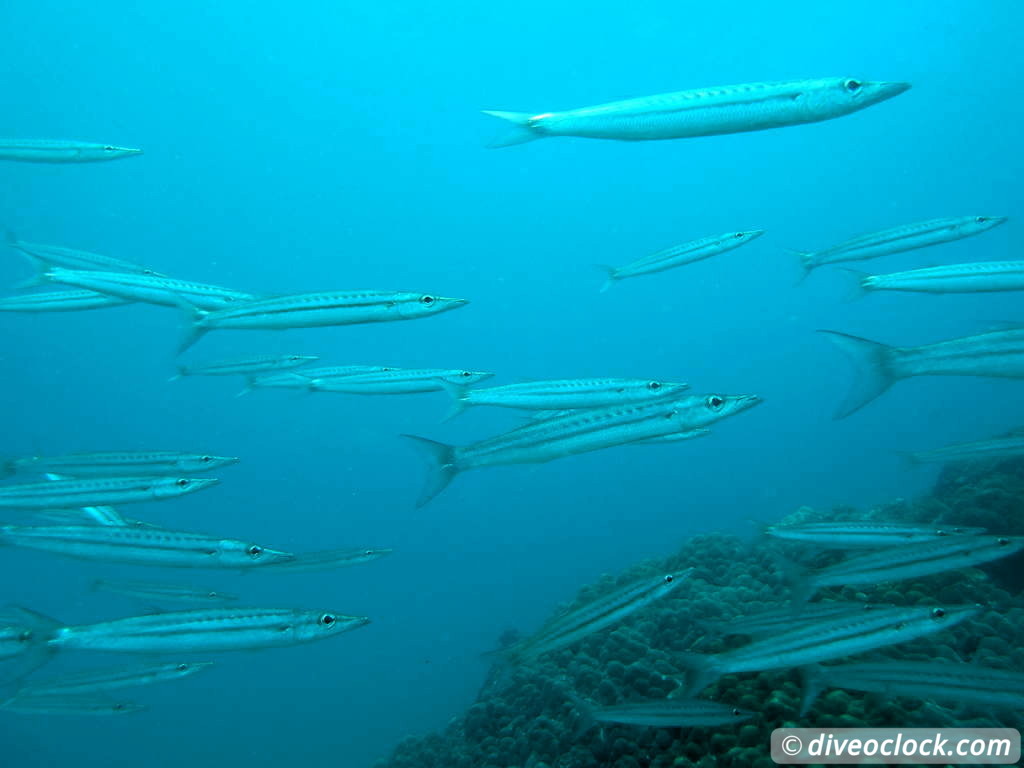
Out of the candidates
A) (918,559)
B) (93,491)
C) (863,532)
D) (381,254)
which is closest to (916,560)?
(918,559)

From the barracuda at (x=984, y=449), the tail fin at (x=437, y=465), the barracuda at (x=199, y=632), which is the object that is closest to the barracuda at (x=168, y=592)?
the barracuda at (x=199, y=632)

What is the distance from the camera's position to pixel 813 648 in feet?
12.7

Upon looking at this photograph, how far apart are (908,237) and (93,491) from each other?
7593 millimetres

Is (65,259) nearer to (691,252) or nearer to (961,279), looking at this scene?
(691,252)

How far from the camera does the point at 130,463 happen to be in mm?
5234

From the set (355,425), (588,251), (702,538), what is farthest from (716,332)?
(702,538)

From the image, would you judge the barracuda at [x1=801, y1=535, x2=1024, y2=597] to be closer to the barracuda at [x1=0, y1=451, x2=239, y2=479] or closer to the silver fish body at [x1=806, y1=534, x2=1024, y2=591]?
the silver fish body at [x1=806, y1=534, x2=1024, y2=591]

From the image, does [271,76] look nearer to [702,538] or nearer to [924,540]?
[702,538]

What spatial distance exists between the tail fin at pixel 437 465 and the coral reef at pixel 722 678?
5.33 feet

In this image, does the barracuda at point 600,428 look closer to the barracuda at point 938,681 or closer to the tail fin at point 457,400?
the tail fin at point 457,400

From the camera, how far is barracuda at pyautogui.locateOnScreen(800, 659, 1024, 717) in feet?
11.8

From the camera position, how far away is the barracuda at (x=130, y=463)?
521 centimetres

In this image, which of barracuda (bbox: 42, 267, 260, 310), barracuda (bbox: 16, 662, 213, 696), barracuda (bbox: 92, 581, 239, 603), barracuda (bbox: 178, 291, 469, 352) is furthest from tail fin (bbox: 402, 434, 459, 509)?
barracuda (bbox: 16, 662, 213, 696)

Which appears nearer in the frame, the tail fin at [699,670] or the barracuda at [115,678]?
the tail fin at [699,670]
